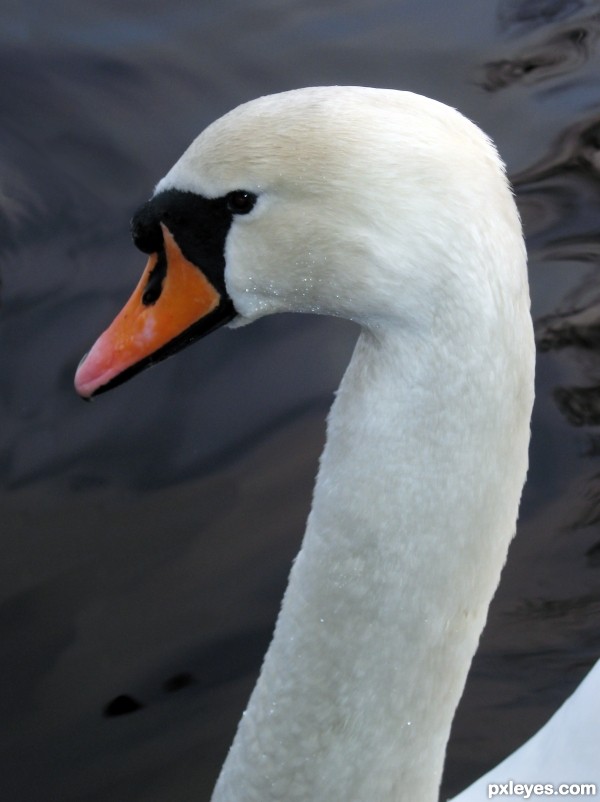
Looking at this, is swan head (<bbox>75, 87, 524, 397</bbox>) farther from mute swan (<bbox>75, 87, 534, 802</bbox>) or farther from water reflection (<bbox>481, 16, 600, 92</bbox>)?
water reflection (<bbox>481, 16, 600, 92</bbox>)

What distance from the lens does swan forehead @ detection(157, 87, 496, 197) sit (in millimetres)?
1940

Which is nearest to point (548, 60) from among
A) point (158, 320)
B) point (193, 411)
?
point (193, 411)

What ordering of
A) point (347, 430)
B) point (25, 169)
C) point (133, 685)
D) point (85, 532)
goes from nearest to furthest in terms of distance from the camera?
point (347, 430) → point (133, 685) → point (85, 532) → point (25, 169)

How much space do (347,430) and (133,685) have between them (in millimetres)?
1801

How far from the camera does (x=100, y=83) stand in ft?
17.3

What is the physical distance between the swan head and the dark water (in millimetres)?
1664

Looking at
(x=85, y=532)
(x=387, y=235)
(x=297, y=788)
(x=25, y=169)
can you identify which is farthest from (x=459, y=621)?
(x=25, y=169)

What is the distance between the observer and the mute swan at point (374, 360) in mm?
1938

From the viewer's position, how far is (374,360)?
207 cm

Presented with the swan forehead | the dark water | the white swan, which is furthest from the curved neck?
the dark water

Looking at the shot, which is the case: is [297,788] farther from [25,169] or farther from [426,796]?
[25,169]

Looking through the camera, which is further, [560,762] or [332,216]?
[560,762]

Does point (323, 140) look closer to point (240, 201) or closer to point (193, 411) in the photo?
point (240, 201)

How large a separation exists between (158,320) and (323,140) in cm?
53
